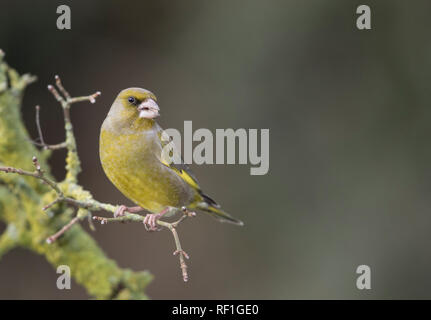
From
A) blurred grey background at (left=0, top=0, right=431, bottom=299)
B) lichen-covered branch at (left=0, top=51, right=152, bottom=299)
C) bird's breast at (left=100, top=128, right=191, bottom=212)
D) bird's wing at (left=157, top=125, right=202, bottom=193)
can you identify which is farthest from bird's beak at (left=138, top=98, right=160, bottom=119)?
blurred grey background at (left=0, top=0, right=431, bottom=299)

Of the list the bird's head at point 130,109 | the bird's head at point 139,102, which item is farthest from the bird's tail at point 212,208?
the bird's head at point 139,102

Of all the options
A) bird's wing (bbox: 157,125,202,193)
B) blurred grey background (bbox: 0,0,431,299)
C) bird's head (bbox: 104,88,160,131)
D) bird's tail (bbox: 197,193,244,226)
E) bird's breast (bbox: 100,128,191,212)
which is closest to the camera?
bird's head (bbox: 104,88,160,131)

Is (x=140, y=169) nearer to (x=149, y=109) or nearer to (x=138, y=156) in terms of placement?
(x=138, y=156)

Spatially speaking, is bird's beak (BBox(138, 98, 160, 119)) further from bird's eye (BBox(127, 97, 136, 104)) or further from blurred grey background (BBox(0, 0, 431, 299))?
blurred grey background (BBox(0, 0, 431, 299))

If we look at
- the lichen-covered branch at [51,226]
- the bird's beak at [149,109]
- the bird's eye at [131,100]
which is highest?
the bird's eye at [131,100]

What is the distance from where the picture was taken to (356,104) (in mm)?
6617

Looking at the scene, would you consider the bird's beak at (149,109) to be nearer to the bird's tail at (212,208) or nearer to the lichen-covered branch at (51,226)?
the bird's tail at (212,208)

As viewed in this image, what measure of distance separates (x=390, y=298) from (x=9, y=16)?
5.22 meters

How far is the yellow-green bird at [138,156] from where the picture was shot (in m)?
2.61

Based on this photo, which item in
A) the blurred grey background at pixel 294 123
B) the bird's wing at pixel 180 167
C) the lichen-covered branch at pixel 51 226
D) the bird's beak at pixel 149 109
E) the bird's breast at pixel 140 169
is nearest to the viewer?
the bird's beak at pixel 149 109

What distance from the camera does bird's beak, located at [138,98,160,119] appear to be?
242 centimetres

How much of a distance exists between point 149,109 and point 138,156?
0.33m

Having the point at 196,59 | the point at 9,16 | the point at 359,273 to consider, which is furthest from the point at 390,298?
the point at 9,16

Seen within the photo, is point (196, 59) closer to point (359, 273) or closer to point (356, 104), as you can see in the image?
point (356, 104)
